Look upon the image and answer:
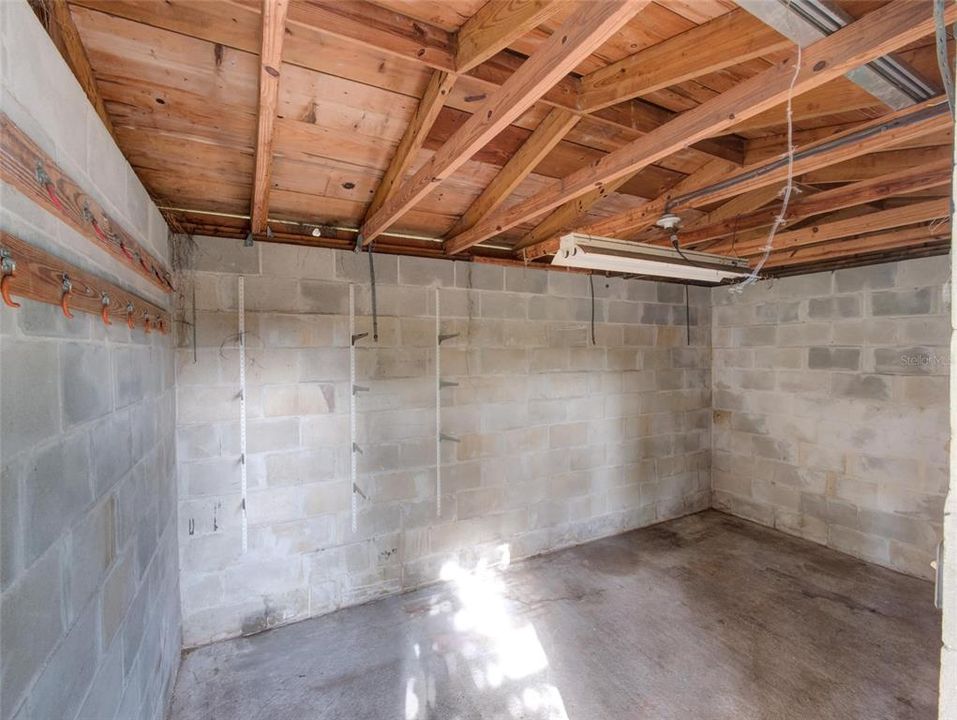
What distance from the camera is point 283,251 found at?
8.04 ft

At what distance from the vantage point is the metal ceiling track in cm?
93

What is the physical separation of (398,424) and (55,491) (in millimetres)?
1900

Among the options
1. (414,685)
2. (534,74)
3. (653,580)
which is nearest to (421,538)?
(414,685)

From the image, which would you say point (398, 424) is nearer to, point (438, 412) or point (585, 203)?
point (438, 412)

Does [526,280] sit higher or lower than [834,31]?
lower

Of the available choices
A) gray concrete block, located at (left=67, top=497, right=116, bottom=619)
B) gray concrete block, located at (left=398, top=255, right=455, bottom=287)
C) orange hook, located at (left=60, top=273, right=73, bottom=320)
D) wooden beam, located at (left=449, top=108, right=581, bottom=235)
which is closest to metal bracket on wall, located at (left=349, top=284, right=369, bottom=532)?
gray concrete block, located at (left=398, top=255, right=455, bottom=287)

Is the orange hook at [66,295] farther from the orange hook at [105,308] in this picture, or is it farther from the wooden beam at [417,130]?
the wooden beam at [417,130]

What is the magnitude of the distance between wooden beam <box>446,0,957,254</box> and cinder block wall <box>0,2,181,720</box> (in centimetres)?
161

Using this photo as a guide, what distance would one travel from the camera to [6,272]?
0.71 meters

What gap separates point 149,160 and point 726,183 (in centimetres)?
241

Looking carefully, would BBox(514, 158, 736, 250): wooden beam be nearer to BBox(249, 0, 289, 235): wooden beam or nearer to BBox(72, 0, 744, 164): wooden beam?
BBox(72, 0, 744, 164): wooden beam

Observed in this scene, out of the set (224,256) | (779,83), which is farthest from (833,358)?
(224,256)

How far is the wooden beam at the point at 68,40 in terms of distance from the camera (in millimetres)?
976

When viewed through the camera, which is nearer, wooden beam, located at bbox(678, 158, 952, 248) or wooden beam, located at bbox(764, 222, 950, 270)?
wooden beam, located at bbox(678, 158, 952, 248)
